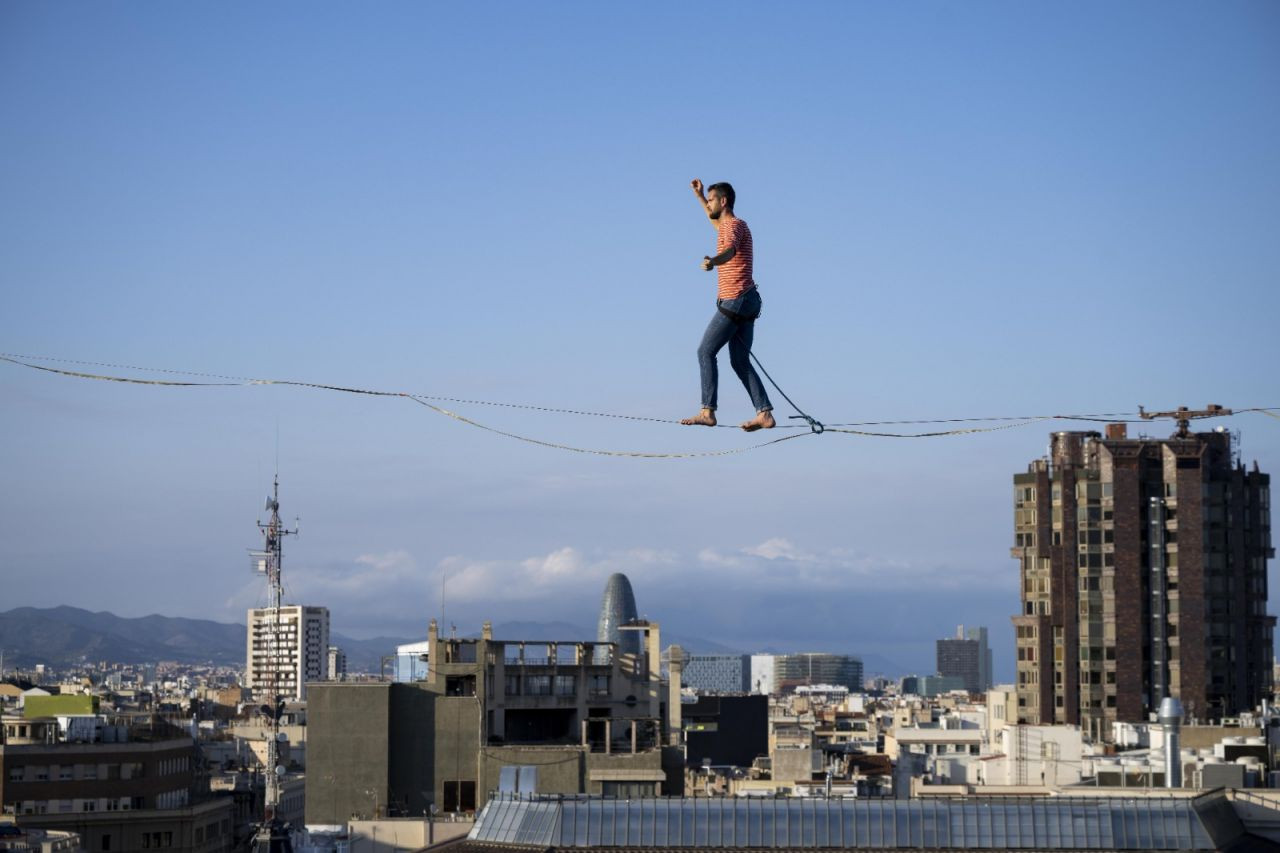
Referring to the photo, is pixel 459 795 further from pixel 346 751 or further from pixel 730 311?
pixel 730 311

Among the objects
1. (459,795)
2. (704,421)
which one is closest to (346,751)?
(459,795)

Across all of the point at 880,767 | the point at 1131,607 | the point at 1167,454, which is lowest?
the point at 880,767

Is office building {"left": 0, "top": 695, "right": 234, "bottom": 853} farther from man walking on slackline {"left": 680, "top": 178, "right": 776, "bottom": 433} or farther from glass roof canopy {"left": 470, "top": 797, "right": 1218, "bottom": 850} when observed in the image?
man walking on slackline {"left": 680, "top": 178, "right": 776, "bottom": 433}

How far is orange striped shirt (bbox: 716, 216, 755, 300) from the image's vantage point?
1029 inches

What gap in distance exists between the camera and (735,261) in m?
26.2

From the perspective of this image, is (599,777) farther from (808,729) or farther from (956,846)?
(808,729)

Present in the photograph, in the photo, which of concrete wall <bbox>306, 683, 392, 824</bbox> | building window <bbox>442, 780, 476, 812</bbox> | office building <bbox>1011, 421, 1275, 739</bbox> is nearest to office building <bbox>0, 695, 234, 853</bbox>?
concrete wall <bbox>306, 683, 392, 824</bbox>

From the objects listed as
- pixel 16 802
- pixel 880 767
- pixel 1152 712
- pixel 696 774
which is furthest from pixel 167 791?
pixel 1152 712

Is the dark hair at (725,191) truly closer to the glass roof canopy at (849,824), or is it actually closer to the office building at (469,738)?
the glass roof canopy at (849,824)

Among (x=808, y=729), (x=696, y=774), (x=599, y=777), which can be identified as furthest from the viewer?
(x=808, y=729)

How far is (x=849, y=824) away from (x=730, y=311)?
3341 centimetres

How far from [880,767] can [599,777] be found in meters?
56.9

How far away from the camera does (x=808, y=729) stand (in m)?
178

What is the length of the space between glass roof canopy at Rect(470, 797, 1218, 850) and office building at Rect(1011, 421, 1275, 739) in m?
78.1
